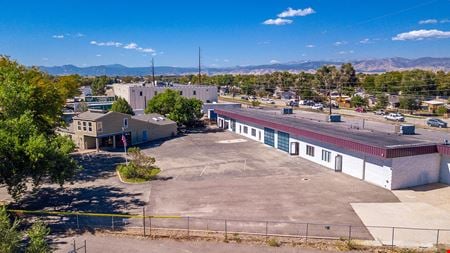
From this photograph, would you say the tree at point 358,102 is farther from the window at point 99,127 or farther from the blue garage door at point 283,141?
the window at point 99,127

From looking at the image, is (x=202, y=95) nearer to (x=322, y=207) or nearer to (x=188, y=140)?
(x=188, y=140)

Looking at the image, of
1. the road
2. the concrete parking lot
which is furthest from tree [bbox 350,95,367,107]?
the concrete parking lot

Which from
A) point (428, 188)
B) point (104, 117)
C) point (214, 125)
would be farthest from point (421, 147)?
point (214, 125)

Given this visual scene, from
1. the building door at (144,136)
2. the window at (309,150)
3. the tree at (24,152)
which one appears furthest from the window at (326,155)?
the building door at (144,136)

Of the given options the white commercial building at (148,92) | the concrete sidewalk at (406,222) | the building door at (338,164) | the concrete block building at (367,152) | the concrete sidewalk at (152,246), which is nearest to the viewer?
the concrete sidewalk at (152,246)

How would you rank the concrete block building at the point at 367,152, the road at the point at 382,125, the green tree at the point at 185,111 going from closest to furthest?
the concrete block building at the point at 367,152, the road at the point at 382,125, the green tree at the point at 185,111
